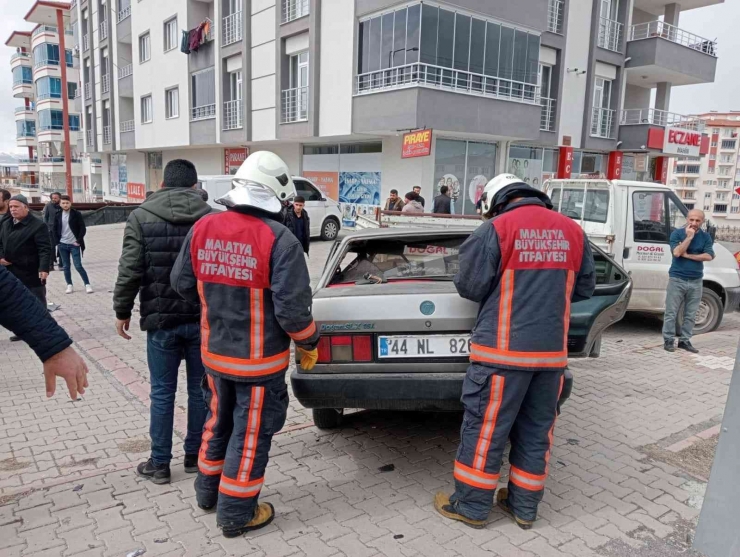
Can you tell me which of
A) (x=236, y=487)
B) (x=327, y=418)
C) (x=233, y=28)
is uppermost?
(x=233, y=28)

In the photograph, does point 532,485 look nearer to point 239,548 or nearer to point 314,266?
point 239,548

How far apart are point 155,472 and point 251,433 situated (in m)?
1.04

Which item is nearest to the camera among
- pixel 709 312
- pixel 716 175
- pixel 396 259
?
pixel 396 259

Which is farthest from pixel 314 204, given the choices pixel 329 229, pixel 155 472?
pixel 155 472

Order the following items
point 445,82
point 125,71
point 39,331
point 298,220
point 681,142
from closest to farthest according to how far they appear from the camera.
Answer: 1. point 39,331
2. point 298,220
3. point 445,82
4. point 681,142
5. point 125,71

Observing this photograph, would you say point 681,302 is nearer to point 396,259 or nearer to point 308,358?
point 396,259

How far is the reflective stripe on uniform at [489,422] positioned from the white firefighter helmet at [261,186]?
4.73ft

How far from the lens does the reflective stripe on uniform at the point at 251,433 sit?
9.52 ft

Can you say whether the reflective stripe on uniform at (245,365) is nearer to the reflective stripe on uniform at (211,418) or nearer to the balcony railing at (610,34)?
the reflective stripe on uniform at (211,418)

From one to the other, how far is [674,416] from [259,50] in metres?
21.7

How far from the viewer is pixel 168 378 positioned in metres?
3.45

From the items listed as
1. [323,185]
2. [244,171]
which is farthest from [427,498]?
[323,185]

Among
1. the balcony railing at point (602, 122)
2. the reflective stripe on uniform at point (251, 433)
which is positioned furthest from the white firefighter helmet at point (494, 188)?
the balcony railing at point (602, 122)

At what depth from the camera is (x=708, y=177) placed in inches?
4547
